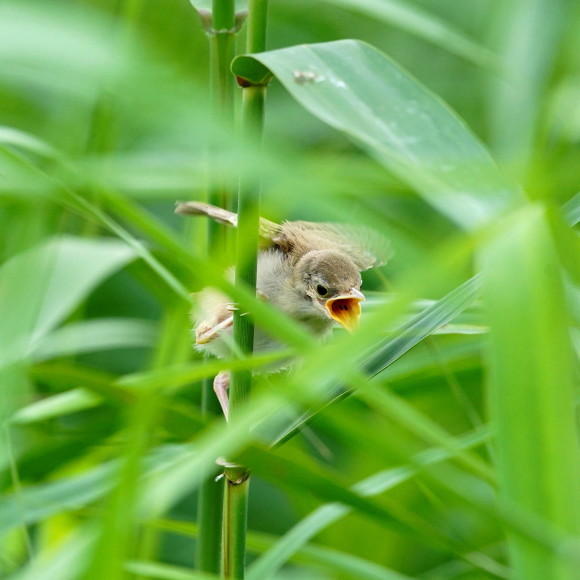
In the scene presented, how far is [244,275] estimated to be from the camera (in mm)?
933

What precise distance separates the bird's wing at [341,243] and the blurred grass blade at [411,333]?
2.08ft

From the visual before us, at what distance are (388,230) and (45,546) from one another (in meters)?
1.21

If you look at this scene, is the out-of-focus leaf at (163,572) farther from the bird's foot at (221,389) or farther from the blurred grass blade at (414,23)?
the blurred grass blade at (414,23)

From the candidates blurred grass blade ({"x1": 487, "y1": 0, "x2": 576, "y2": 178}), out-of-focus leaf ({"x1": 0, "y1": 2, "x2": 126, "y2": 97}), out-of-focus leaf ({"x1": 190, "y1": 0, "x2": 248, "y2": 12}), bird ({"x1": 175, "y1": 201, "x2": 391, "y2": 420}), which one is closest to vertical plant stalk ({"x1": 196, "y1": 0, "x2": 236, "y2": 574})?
out-of-focus leaf ({"x1": 190, "y1": 0, "x2": 248, "y2": 12})

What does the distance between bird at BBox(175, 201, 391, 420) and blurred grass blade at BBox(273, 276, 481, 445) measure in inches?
15.2

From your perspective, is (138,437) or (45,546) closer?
(138,437)

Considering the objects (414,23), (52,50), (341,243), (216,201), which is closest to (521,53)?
(341,243)

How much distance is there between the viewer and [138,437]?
1.70ft

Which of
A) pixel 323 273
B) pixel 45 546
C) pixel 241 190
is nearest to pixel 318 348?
pixel 241 190

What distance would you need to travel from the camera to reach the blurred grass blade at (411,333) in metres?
0.82

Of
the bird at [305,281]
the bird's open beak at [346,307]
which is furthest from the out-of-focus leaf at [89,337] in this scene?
the bird's open beak at [346,307]

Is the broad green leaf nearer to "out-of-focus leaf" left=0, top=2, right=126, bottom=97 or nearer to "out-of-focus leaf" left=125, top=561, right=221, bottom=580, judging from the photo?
"out-of-focus leaf" left=0, top=2, right=126, bottom=97

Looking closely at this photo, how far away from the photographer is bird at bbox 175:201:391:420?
139 cm

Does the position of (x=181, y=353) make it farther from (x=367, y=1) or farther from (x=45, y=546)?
(x=367, y=1)
